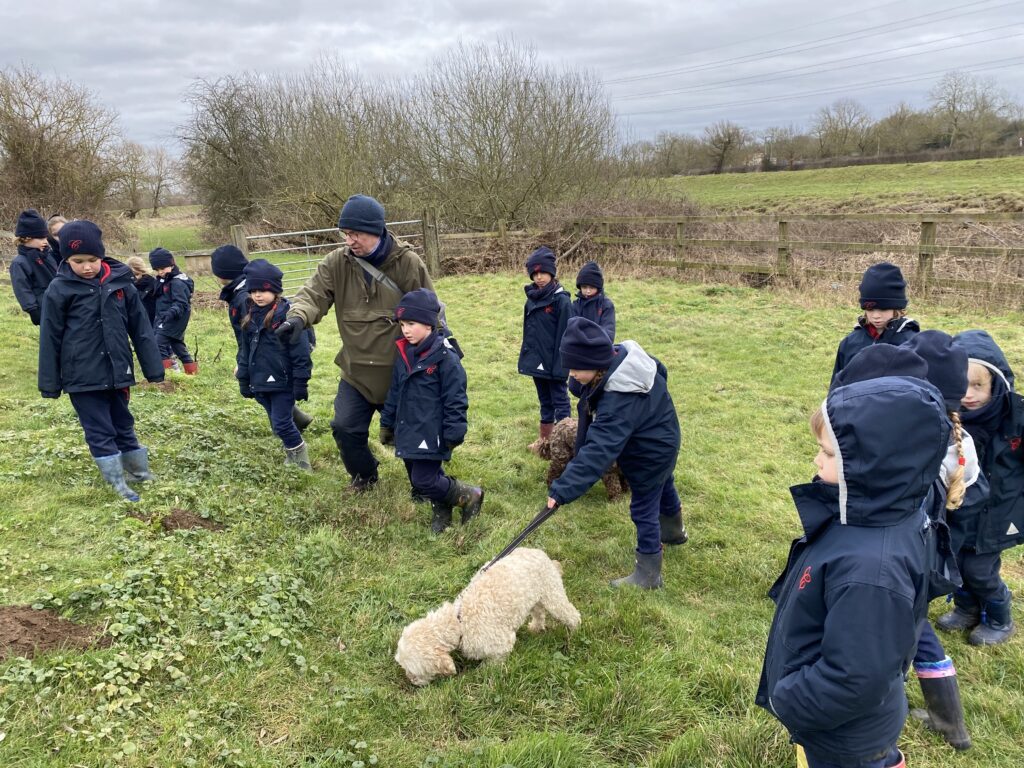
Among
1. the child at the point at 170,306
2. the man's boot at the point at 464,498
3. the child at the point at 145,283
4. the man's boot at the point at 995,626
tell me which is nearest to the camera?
the man's boot at the point at 995,626

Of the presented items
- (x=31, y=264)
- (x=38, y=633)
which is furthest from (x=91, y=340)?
(x=31, y=264)

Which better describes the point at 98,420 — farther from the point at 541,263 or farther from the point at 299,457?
the point at 541,263

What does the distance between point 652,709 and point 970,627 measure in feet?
6.37

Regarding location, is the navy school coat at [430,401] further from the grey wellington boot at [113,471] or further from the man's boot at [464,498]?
the grey wellington boot at [113,471]

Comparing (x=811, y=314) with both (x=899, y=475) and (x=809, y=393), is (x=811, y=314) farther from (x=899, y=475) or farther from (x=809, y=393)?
(x=899, y=475)

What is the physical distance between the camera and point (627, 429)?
3609 millimetres

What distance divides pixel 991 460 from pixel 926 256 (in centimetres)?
954

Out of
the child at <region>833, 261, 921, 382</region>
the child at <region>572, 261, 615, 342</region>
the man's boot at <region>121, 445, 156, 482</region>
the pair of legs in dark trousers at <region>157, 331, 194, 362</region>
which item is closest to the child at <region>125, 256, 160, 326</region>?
the pair of legs in dark trousers at <region>157, 331, 194, 362</region>

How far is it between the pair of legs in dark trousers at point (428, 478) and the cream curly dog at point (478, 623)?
124cm

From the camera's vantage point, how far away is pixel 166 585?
3365 mm

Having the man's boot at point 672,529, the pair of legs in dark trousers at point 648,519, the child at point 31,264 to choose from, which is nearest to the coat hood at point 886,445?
the pair of legs in dark trousers at point 648,519

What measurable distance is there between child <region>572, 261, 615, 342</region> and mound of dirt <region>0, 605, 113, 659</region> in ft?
14.9

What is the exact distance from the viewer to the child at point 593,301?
245 inches

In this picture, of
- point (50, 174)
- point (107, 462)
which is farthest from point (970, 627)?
point (50, 174)
